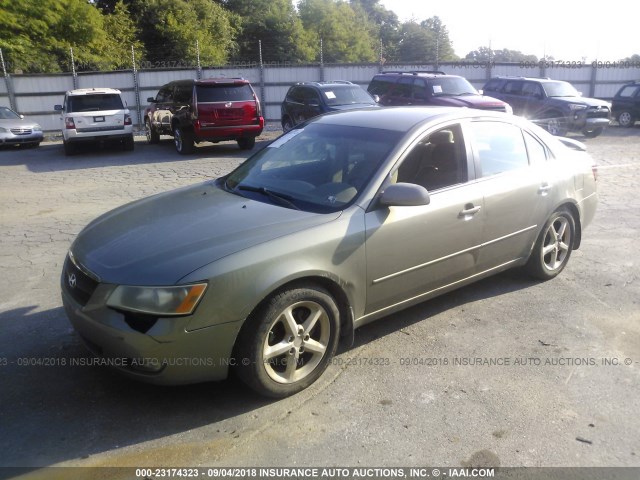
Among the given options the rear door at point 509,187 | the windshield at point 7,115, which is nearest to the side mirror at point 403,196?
the rear door at point 509,187

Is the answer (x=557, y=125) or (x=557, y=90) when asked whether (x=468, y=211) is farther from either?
(x=557, y=90)

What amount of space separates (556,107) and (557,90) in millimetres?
1004

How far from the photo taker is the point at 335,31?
51594mm

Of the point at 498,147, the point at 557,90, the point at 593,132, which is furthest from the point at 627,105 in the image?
the point at 498,147

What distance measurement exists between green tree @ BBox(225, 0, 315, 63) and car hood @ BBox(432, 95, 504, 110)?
29327 mm

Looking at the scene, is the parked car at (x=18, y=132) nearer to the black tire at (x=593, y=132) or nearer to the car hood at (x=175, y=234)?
the car hood at (x=175, y=234)

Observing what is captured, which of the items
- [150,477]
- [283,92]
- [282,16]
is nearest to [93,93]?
[283,92]

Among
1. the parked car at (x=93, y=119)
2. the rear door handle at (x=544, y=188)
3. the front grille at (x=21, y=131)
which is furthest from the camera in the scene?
the front grille at (x=21, y=131)

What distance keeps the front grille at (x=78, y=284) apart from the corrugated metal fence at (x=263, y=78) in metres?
18.2

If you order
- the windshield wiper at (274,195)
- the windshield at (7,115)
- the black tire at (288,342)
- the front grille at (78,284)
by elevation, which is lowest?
the black tire at (288,342)

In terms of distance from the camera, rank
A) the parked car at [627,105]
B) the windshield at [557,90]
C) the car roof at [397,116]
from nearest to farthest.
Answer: the car roof at [397,116] → the windshield at [557,90] → the parked car at [627,105]

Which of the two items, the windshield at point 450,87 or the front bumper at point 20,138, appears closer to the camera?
the windshield at point 450,87

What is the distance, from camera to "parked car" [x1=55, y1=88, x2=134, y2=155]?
554 inches

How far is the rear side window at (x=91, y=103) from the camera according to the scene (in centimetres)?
1434
